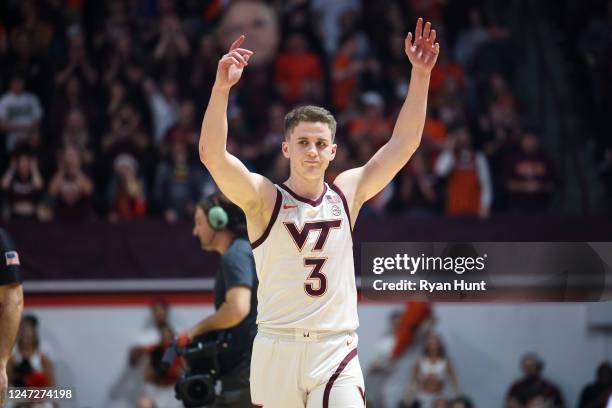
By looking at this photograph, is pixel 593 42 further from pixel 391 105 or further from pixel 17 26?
pixel 17 26

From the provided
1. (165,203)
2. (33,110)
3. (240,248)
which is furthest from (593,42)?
(240,248)

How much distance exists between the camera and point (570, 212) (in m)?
14.2

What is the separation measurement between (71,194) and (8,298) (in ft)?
20.3

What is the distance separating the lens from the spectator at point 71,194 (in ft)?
42.2

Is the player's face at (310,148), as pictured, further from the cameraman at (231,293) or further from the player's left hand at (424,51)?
the cameraman at (231,293)

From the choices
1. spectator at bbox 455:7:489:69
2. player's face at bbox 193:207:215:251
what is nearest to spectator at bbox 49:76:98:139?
spectator at bbox 455:7:489:69

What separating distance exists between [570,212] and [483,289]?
584 cm

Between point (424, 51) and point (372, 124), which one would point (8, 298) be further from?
point (372, 124)

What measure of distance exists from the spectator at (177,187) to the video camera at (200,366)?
5.67 m

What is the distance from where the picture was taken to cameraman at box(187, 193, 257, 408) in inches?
Answer: 283

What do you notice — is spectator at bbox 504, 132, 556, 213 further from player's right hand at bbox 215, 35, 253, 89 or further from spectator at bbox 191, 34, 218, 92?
player's right hand at bbox 215, 35, 253, 89

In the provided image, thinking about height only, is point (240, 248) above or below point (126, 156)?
below

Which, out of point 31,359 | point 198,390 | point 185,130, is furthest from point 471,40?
point 198,390

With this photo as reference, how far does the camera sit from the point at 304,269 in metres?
5.99
